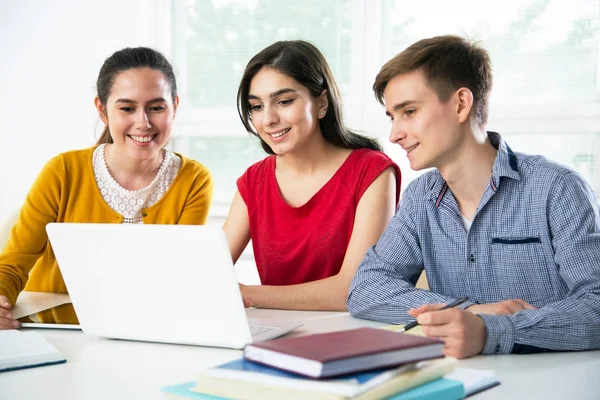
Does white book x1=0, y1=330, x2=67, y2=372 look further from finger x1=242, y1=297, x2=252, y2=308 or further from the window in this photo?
the window

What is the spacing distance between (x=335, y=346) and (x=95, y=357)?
599 mm

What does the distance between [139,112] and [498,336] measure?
50.6 inches

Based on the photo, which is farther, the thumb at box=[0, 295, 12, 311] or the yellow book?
the thumb at box=[0, 295, 12, 311]

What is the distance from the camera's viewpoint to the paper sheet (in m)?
1.67

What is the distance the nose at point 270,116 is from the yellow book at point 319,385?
128 cm

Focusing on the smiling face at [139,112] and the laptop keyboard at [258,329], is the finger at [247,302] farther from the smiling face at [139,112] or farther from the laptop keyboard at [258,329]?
the smiling face at [139,112]

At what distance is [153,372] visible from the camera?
1203mm

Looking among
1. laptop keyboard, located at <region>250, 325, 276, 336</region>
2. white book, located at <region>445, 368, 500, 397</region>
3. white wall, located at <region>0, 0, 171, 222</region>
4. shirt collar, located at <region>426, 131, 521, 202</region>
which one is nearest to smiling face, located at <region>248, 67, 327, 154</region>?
shirt collar, located at <region>426, 131, 521, 202</region>

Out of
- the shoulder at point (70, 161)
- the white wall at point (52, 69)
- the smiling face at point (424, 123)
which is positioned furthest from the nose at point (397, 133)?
the white wall at point (52, 69)

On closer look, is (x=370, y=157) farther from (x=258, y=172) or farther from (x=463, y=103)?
(x=463, y=103)

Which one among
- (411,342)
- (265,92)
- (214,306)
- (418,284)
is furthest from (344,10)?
(411,342)

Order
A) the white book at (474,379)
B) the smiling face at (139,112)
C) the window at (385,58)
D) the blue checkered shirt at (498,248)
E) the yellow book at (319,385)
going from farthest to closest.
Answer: the window at (385,58)
the smiling face at (139,112)
the blue checkered shirt at (498,248)
the white book at (474,379)
the yellow book at (319,385)

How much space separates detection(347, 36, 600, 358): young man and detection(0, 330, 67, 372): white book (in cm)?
65

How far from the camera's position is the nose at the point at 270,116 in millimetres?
2154
